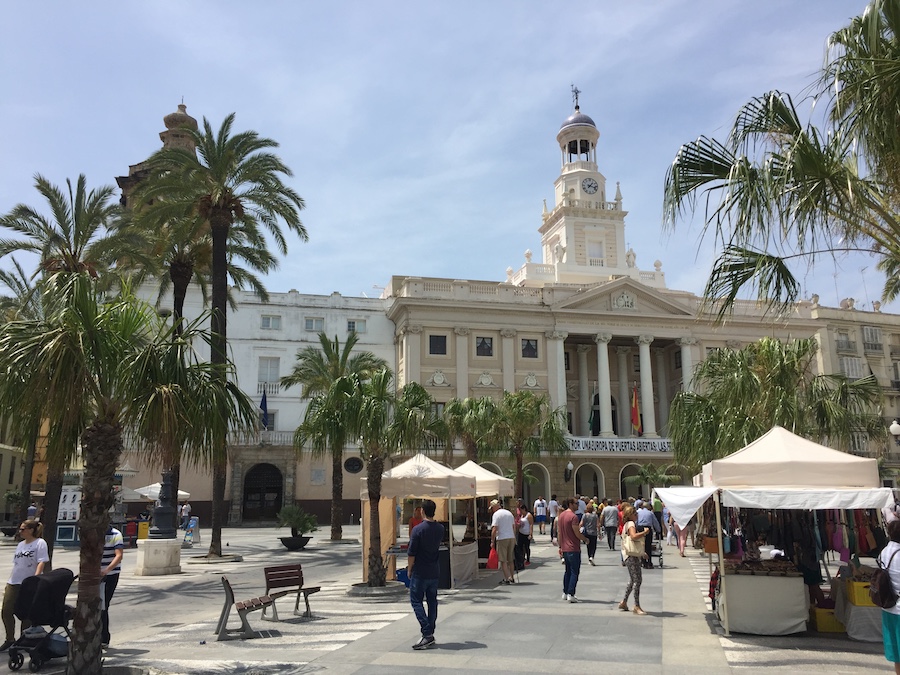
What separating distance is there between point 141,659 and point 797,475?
865 cm

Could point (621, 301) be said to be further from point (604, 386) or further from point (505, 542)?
point (505, 542)

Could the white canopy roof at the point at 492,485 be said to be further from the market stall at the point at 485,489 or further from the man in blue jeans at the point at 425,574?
the man in blue jeans at the point at 425,574

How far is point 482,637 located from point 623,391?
4170cm

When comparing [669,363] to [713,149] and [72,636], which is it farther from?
[72,636]

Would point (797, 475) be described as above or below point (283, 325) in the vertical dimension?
below

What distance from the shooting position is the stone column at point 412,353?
1778 inches

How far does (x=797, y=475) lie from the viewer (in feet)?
34.4

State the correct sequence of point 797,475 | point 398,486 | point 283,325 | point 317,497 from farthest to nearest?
1. point 283,325
2. point 317,497
3. point 398,486
4. point 797,475

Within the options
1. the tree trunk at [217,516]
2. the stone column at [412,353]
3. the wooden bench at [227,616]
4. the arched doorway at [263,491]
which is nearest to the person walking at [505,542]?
the wooden bench at [227,616]

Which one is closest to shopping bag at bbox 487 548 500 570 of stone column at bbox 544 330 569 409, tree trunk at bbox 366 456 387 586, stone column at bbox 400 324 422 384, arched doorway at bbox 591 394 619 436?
tree trunk at bbox 366 456 387 586

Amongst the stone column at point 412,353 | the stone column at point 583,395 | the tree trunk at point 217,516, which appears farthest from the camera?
the stone column at point 583,395

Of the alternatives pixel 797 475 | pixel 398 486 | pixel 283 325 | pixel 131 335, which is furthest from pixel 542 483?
pixel 131 335

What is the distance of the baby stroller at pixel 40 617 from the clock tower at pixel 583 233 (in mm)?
44040

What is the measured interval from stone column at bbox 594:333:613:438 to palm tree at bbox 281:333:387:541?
17410 mm
